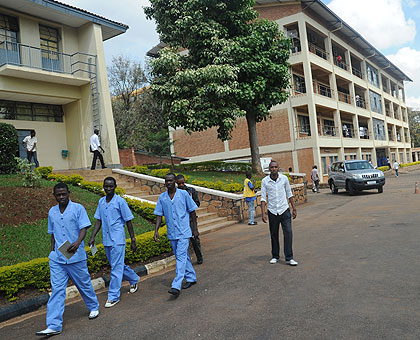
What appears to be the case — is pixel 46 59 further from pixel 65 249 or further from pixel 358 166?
pixel 358 166

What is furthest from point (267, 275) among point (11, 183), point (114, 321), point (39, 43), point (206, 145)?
point (206, 145)

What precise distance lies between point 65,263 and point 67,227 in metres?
0.42

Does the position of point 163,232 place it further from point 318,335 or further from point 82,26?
point 82,26

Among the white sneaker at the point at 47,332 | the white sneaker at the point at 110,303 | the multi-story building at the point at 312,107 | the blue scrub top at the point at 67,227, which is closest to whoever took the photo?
the white sneaker at the point at 47,332

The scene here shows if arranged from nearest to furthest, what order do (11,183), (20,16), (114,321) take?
(114,321) < (11,183) < (20,16)

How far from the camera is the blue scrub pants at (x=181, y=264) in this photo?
4.87 meters

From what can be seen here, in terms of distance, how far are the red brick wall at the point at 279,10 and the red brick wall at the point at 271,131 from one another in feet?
23.1

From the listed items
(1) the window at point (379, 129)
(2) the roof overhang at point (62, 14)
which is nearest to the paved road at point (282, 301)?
(2) the roof overhang at point (62, 14)

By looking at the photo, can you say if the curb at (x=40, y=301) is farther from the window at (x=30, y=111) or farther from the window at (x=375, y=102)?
the window at (x=375, y=102)

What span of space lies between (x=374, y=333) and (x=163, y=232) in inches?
192

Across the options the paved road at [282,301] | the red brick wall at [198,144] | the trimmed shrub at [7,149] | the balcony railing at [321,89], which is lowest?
the paved road at [282,301]

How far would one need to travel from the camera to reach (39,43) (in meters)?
15.1

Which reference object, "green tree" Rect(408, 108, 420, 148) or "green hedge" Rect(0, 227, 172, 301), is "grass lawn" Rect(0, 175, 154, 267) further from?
"green tree" Rect(408, 108, 420, 148)

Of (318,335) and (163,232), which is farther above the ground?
(163,232)
